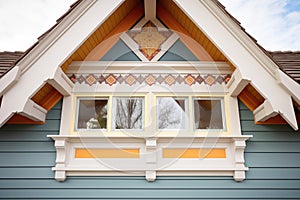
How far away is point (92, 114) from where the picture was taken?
306 centimetres

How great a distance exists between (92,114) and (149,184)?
1.15 m

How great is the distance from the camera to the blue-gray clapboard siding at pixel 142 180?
8.81 feet

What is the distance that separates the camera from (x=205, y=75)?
316cm

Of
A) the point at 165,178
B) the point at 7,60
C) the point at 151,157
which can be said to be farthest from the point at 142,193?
the point at 7,60

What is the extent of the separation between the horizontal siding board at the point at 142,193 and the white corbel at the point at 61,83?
1185mm

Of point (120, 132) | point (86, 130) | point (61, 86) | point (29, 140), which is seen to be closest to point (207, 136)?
point (120, 132)

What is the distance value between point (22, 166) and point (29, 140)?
12.3 inches

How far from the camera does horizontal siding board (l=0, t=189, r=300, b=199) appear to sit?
2676 mm

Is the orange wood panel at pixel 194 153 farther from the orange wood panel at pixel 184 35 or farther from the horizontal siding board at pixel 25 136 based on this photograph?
the horizontal siding board at pixel 25 136

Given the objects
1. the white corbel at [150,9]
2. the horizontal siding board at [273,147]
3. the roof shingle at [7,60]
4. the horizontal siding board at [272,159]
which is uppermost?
the white corbel at [150,9]

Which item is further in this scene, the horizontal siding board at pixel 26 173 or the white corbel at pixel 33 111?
the horizontal siding board at pixel 26 173

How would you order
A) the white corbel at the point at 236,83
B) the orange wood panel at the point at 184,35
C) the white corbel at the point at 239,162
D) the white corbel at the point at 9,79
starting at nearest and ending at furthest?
the white corbel at the point at 9,79 → the white corbel at the point at 236,83 → the white corbel at the point at 239,162 → the orange wood panel at the point at 184,35

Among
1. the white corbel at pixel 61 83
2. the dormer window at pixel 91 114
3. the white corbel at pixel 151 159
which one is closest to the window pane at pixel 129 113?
the dormer window at pixel 91 114

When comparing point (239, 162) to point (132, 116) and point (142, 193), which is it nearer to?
point (142, 193)
